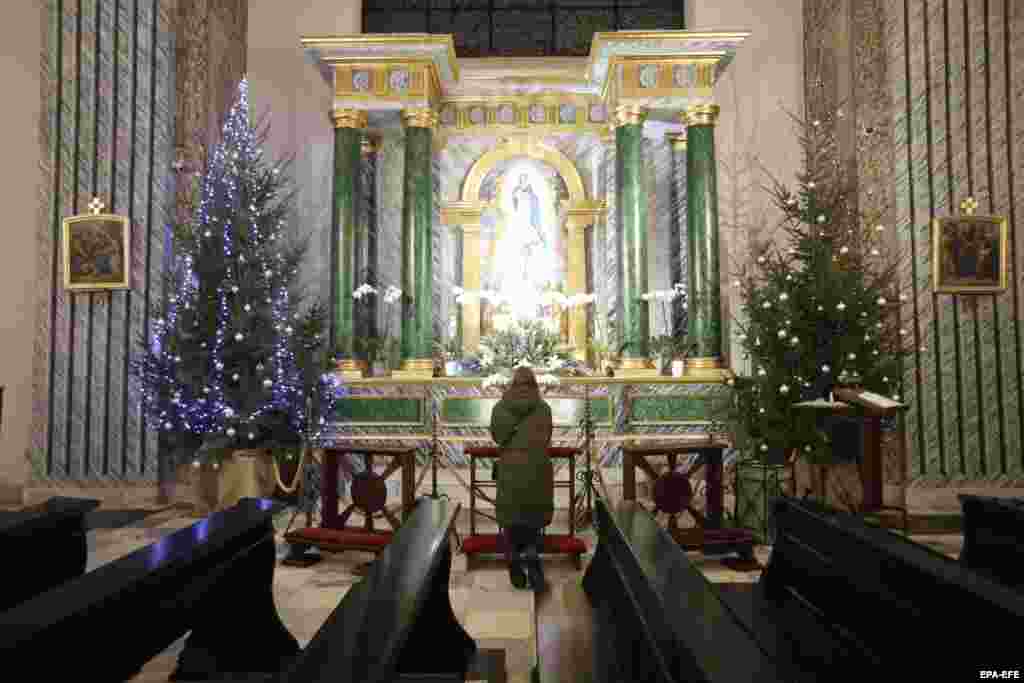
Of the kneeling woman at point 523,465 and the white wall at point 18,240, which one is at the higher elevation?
the white wall at point 18,240

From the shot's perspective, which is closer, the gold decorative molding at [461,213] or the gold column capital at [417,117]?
the gold column capital at [417,117]

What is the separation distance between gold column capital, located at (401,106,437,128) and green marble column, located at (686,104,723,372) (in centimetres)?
360

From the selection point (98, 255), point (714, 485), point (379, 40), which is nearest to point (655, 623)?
point (714, 485)

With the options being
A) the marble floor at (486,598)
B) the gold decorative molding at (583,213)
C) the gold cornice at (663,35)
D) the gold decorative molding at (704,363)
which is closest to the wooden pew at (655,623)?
the marble floor at (486,598)

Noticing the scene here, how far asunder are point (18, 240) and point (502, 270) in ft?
21.2

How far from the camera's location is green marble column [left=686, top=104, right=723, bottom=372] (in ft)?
30.8

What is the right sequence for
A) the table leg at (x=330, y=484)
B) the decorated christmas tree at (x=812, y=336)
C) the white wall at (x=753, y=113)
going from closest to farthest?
1. the table leg at (x=330, y=484)
2. the decorated christmas tree at (x=812, y=336)
3. the white wall at (x=753, y=113)

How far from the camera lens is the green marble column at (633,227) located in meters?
9.59

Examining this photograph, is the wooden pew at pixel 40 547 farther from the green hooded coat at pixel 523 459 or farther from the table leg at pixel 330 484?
the green hooded coat at pixel 523 459

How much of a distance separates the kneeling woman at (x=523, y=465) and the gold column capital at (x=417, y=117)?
5928 mm

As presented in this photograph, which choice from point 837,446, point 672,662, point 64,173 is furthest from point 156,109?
point 672,662

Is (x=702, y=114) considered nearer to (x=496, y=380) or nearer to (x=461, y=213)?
(x=461, y=213)

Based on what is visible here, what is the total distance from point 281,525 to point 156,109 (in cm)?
555

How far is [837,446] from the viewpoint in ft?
22.5
